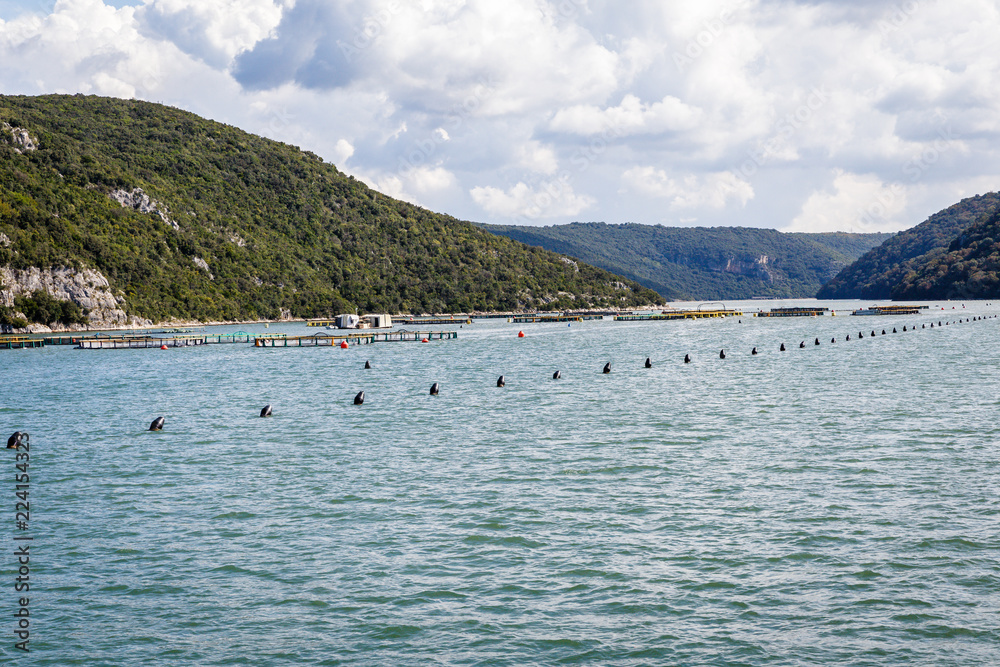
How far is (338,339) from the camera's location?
434ft

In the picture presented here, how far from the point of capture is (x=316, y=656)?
14094mm

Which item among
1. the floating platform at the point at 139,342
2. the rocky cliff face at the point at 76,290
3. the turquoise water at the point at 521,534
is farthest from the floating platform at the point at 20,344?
the turquoise water at the point at 521,534

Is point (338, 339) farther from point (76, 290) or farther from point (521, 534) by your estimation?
point (521, 534)

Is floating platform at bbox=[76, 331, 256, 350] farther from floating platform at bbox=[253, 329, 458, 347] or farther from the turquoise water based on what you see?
the turquoise water

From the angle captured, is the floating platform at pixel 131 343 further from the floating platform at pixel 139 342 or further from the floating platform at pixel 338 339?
the floating platform at pixel 338 339

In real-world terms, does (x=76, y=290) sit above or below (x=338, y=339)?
above

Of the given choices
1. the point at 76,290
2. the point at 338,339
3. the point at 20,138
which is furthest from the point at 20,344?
the point at 20,138

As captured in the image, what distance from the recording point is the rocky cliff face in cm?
14825

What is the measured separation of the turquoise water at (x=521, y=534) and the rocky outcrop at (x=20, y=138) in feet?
571

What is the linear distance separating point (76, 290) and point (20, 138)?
58.4m

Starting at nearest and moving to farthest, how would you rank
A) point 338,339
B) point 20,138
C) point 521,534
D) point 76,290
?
point 521,534, point 338,339, point 76,290, point 20,138

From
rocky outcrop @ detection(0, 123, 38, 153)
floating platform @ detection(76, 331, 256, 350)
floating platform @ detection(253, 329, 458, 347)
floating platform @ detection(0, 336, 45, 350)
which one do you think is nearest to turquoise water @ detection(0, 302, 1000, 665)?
floating platform @ detection(76, 331, 256, 350)

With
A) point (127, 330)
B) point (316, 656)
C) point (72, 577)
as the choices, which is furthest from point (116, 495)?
point (127, 330)

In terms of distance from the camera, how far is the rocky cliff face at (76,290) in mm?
148250
